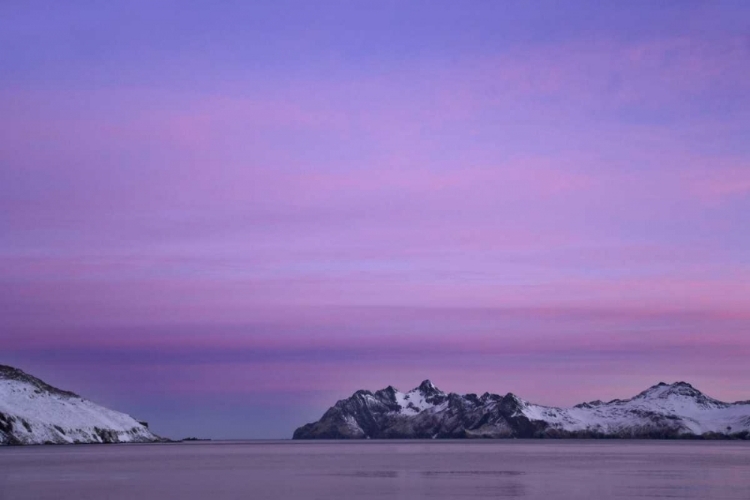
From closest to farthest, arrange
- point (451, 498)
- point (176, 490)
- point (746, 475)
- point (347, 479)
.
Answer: point (451, 498) < point (176, 490) < point (347, 479) < point (746, 475)

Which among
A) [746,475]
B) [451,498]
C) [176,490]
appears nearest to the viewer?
[451,498]

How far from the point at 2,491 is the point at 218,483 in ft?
72.4

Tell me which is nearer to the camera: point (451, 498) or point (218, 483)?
point (451, 498)

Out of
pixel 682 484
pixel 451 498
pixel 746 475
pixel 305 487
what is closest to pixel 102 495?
pixel 305 487

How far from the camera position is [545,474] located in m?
110

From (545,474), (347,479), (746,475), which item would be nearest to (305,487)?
(347,479)

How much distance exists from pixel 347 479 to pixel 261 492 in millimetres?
22425

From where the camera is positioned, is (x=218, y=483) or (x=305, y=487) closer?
(x=305, y=487)

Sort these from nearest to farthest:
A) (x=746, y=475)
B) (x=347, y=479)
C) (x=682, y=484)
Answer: (x=682, y=484) → (x=347, y=479) → (x=746, y=475)

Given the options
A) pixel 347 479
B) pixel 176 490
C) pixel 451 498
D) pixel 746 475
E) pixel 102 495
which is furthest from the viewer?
pixel 746 475

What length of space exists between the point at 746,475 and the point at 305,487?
54.5 metres

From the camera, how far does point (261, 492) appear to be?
80.6 m

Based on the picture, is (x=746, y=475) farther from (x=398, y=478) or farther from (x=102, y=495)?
(x=102, y=495)

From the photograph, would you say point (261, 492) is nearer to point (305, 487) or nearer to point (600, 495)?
point (305, 487)
